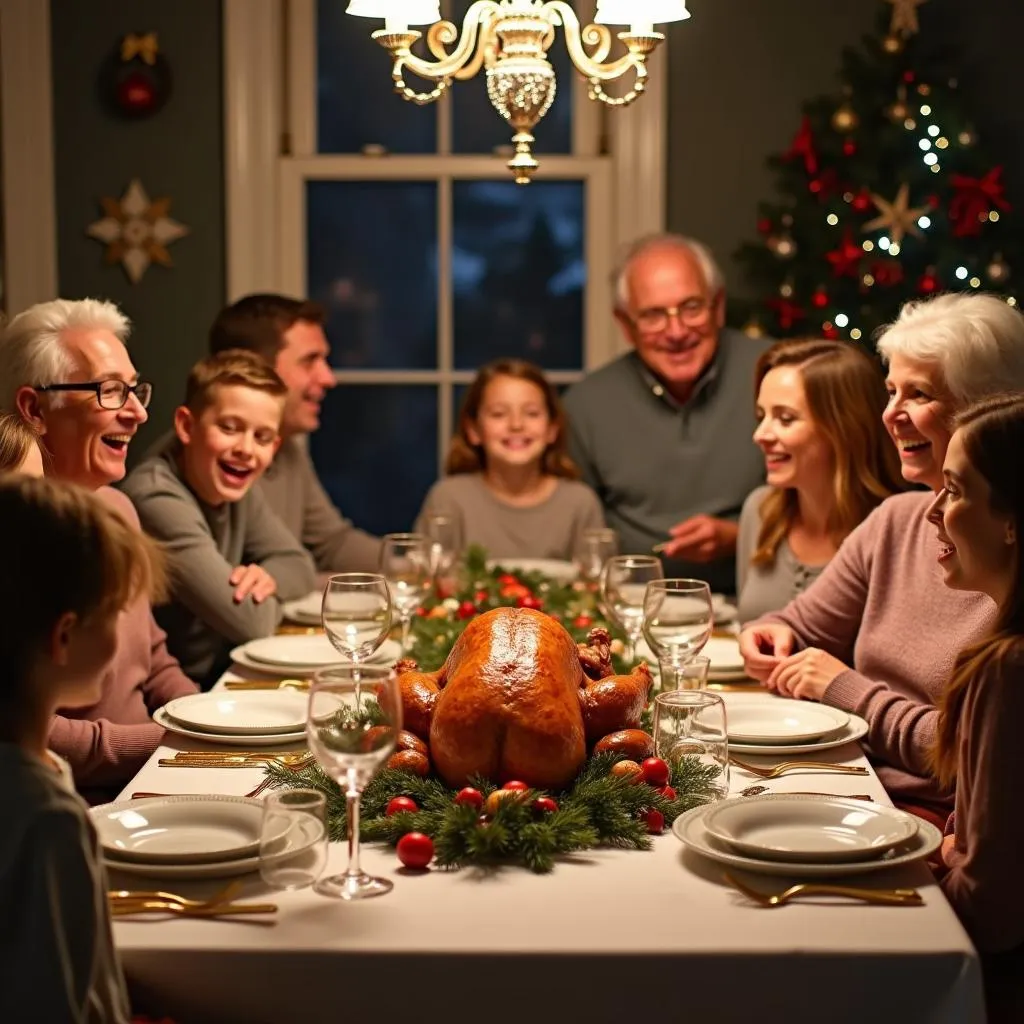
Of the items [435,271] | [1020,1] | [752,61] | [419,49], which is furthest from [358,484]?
[1020,1]

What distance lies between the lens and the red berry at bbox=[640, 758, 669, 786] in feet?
5.91

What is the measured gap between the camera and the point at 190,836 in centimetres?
170

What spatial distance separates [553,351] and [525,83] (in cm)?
255

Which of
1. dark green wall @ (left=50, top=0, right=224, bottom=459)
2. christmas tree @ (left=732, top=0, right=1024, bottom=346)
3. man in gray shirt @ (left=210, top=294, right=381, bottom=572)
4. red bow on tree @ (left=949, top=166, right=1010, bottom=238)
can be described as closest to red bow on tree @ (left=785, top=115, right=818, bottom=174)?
christmas tree @ (left=732, top=0, right=1024, bottom=346)

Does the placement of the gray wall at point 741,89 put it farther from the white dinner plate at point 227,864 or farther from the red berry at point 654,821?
the white dinner plate at point 227,864

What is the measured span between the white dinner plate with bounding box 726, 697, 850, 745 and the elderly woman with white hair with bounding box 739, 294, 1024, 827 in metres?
0.13

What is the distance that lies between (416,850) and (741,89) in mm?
3879

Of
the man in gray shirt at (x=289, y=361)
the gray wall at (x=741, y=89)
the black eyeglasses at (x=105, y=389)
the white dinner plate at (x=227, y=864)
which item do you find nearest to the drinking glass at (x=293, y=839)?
the white dinner plate at (x=227, y=864)

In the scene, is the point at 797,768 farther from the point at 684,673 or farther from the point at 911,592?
the point at 911,592

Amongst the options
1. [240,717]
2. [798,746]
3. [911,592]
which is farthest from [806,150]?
[240,717]

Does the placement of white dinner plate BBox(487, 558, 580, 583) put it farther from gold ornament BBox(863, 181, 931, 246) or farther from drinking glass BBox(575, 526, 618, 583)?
gold ornament BBox(863, 181, 931, 246)

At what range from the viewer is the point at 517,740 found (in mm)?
1739

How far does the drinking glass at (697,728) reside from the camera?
1797mm

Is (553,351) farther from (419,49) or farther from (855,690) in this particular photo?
(855,690)
